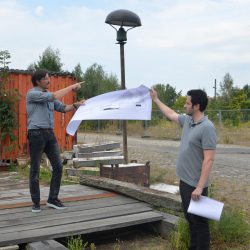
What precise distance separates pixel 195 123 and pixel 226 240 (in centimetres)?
158

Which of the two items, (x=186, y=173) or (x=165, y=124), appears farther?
(x=165, y=124)

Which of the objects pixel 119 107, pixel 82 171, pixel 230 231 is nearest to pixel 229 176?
pixel 82 171

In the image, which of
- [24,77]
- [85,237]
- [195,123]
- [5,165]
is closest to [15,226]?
[85,237]

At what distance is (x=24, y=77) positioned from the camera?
1287 centimetres

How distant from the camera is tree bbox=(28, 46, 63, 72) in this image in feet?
140

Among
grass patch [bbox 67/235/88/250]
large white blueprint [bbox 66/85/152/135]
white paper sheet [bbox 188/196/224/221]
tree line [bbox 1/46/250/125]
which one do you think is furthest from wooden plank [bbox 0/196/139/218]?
tree line [bbox 1/46/250/125]

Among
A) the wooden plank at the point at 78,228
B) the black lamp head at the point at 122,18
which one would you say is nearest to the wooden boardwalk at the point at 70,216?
the wooden plank at the point at 78,228

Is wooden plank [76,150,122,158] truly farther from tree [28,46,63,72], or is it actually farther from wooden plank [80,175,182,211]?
tree [28,46,63,72]

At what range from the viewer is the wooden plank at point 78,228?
4.78m

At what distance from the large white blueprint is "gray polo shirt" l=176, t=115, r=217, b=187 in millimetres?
1427

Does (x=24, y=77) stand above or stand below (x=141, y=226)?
above

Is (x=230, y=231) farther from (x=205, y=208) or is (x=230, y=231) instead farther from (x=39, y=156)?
(x=39, y=156)

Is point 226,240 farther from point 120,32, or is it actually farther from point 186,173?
point 120,32

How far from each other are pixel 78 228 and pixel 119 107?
1.79m
